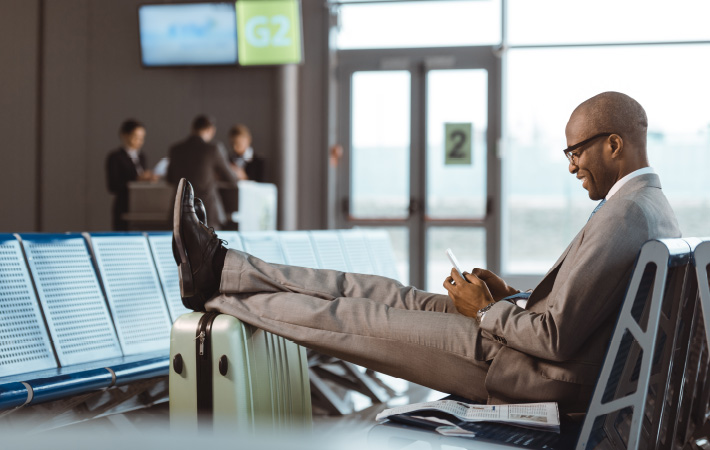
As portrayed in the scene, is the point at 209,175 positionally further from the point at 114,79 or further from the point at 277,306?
the point at 277,306

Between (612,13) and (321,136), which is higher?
(612,13)

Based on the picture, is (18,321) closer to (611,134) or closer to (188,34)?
(611,134)

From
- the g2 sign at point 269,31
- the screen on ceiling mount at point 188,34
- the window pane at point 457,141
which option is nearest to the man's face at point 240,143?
the g2 sign at point 269,31

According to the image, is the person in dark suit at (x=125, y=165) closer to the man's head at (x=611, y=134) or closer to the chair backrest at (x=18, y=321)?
the chair backrest at (x=18, y=321)

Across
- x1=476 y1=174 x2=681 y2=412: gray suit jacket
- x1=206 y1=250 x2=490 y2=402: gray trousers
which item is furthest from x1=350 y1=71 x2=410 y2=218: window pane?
x1=476 y1=174 x2=681 y2=412: gray suit jacket

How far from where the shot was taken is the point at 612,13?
8508 millimetres

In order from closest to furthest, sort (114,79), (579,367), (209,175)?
(579,367)
(209,175)
(114,79)

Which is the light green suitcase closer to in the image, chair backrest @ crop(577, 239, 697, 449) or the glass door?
chair backrest @ crop(577, 239, 697, 449)

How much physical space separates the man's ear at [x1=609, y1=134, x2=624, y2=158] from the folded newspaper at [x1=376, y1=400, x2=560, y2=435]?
749 millimetres

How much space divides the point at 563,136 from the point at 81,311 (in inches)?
269

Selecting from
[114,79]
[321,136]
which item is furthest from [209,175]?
[114,79]

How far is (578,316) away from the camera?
1819mm

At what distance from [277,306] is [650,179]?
114 cm

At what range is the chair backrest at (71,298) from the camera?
2812 mm
